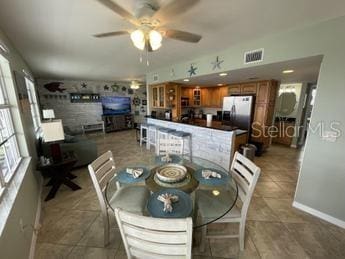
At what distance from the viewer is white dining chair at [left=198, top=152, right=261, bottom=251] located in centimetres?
140

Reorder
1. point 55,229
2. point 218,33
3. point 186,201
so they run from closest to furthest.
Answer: point 186,201 → point 55,229 → point 218,33

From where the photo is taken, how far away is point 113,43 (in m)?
2.44

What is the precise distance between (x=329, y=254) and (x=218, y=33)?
281cm

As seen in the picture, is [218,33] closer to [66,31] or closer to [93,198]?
[66,31]

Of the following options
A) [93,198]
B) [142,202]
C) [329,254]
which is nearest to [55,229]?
[93,198]

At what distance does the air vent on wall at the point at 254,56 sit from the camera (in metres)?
2.37

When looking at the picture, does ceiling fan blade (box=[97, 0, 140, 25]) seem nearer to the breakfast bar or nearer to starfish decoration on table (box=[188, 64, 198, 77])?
starfish decoration on table (box=[188, 64, 198, 77])

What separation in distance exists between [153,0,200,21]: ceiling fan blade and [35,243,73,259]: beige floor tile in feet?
8.12

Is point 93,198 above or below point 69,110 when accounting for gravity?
below

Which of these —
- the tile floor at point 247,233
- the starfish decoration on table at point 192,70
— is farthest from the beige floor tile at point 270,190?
the starfish decoration on table at point 192,70

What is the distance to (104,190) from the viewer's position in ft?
5.36

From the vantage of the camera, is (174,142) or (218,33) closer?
(218,33)

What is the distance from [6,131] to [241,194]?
2790mm

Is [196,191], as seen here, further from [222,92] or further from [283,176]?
[222,92]
